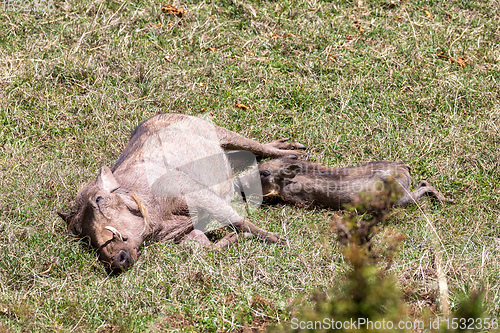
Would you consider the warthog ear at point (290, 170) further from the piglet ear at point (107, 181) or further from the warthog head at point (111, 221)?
the piglet ear at point (107, 181)

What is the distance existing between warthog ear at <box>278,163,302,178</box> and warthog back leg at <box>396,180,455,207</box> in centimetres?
122

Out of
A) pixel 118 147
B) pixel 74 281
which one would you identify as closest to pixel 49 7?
pixel 118 147

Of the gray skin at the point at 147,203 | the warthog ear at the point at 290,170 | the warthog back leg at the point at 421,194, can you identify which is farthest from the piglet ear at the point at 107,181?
the warthog back leg at the point at 421,194

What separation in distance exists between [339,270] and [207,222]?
1.59m

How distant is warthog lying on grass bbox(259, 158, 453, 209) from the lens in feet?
17.5

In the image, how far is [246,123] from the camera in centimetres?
673

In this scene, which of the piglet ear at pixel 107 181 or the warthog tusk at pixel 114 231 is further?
the piglet ear at pixel 107 181

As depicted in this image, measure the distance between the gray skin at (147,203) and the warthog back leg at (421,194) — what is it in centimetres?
145

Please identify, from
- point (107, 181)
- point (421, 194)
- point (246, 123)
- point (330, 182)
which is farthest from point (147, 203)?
point (421, 194)

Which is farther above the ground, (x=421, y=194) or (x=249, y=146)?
(x=249, y=146)

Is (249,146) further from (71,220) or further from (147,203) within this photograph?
(71,220)

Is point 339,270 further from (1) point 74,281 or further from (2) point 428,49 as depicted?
(2) point 428,49

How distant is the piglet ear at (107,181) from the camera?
4.79 m

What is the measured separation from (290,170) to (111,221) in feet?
7.34
